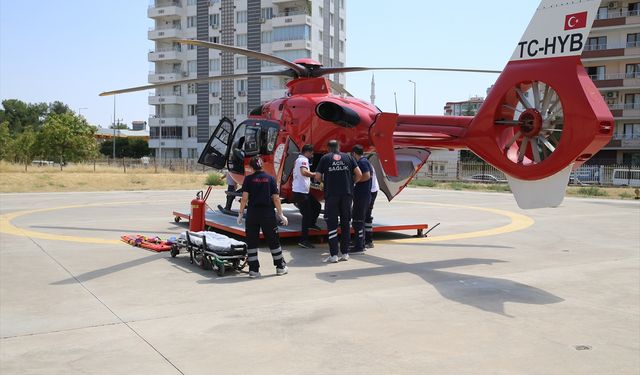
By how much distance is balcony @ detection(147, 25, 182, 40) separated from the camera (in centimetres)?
7256

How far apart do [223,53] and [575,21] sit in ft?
205

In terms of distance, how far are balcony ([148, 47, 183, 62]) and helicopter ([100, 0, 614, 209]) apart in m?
63.7

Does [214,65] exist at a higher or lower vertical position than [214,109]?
higher

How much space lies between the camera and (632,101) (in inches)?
2298

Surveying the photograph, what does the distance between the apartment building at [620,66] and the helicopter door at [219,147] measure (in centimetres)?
5372

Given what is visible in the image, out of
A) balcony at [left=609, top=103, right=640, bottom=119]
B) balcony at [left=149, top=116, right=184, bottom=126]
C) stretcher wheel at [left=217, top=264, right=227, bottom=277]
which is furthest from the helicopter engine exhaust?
balcony at [left=149, top=116, right=184, bottom=126]

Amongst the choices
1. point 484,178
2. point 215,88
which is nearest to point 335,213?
point 484,178

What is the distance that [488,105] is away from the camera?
908cm

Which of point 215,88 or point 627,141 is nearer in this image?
point 627,141

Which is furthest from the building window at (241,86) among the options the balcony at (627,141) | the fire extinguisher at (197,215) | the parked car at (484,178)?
the fire extinguisher at (197,215)

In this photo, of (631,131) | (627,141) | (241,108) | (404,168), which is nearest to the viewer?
(404,168)

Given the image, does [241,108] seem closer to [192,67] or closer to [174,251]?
[192,67]

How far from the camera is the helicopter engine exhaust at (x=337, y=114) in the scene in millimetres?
11594

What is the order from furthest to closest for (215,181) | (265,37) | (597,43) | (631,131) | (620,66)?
(265,37) → (597,43) → (631,131) → (620,66) → (215,181)
